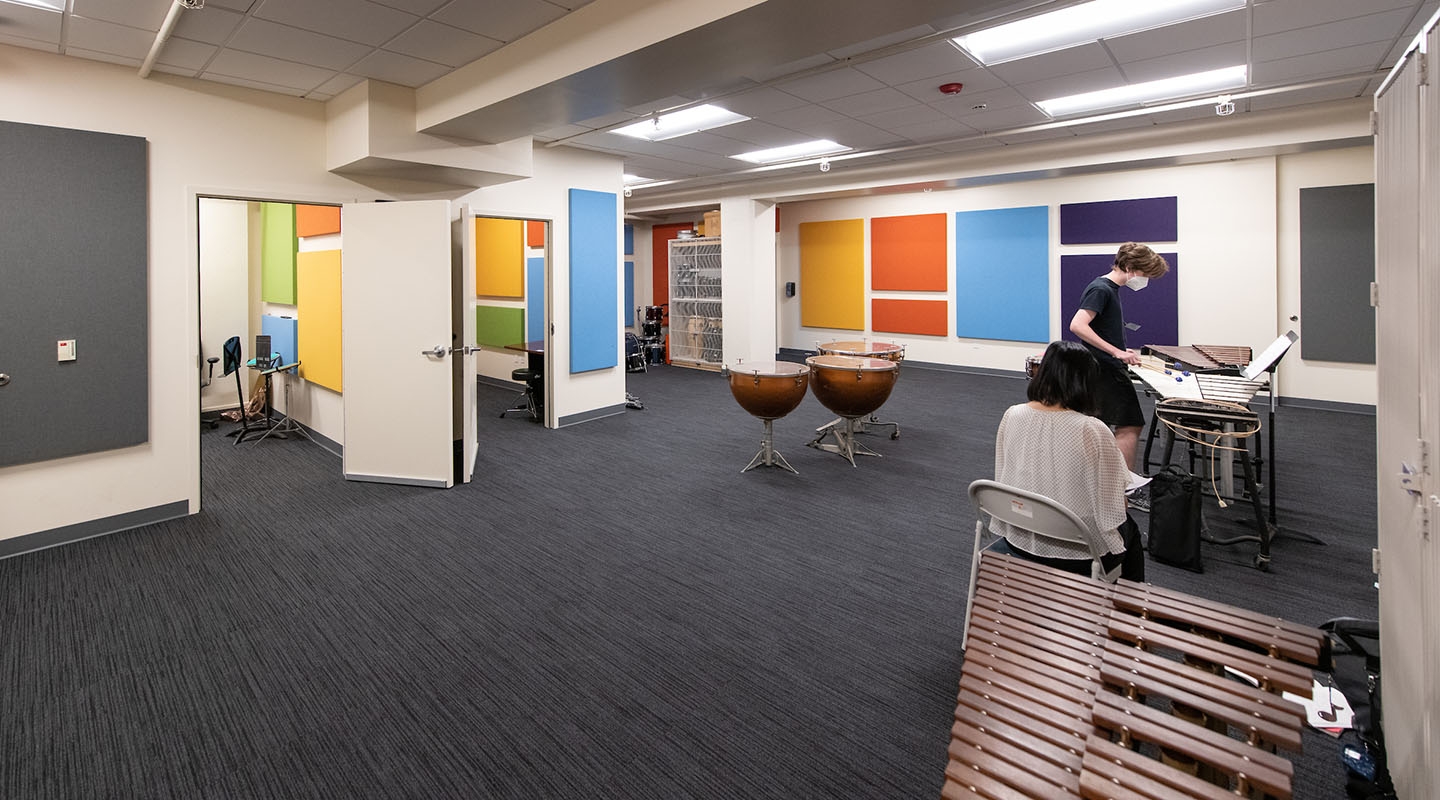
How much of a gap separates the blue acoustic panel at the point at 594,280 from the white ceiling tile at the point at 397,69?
2458 mm

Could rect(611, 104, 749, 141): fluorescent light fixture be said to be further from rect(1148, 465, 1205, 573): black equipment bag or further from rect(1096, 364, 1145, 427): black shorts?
rect(1148, 465, 1205, 573): black equipment bag

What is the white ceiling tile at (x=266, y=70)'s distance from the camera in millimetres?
3992

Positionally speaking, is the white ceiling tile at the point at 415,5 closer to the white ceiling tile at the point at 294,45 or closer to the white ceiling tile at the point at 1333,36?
the white ceiling tile at the point at 294,45

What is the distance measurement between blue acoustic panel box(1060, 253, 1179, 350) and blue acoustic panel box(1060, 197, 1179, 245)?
0.23 metres

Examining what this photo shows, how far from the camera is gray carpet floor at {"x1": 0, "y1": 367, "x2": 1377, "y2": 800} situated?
2096 millimetres

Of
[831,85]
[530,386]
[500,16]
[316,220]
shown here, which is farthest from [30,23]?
[831,85]

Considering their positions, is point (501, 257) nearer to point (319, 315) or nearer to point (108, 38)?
point (319, 315)

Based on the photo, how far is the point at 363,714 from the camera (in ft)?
7.70

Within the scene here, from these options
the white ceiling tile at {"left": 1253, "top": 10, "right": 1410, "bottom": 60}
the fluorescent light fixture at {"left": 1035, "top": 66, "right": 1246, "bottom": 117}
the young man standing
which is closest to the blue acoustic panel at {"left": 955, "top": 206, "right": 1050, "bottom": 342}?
the fluorescent light fixture at {"left": 1035, "top": 66, "right": 1246, "bottom": 117}

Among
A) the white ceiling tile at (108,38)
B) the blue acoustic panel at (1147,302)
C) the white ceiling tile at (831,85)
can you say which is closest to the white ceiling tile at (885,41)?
the white ceiling tile at (831,85)

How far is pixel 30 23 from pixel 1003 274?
368 inches

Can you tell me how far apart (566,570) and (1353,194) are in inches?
317

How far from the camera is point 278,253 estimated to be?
6.80 meters

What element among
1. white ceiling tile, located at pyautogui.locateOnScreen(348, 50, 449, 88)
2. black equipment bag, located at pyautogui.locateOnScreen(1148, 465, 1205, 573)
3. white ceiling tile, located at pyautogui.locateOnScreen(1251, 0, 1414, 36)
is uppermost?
white ceiling tile, located at pyautogui.locateOnScreen(1251, 0, 1414, 36)
